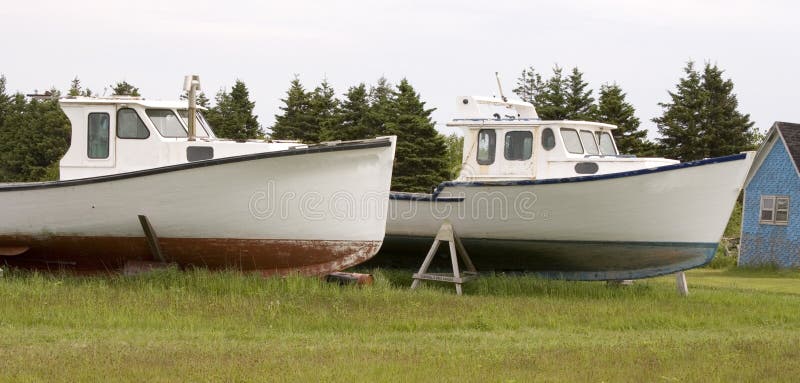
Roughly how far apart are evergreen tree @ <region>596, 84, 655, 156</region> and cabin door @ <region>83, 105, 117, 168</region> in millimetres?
25186

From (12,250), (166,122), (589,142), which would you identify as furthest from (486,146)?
(12,250)

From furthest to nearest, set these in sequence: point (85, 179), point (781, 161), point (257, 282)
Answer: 1. point (781, 161)
2. point (85, 179)
3. point (257, 282)

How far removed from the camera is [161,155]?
647 inches

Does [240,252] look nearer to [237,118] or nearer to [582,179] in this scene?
[582,179]

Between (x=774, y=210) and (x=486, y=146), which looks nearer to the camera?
(x=486, y=146)

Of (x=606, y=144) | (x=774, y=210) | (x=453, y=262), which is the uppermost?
(x=606, y=144)

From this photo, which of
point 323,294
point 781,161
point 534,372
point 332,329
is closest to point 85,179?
point 323,294

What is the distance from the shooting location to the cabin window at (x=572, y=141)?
18000mm

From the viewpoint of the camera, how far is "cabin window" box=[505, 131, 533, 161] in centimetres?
1811

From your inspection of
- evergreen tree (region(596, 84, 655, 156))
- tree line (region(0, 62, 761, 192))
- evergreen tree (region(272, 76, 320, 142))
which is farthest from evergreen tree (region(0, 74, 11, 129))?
evergreen tree (region(596, 84, 655, 156))

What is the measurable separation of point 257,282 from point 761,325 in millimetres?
6478

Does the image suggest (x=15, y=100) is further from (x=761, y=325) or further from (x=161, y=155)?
(x=761, y=325)

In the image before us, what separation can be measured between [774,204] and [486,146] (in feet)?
56.7

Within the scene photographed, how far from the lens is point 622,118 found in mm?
39031
